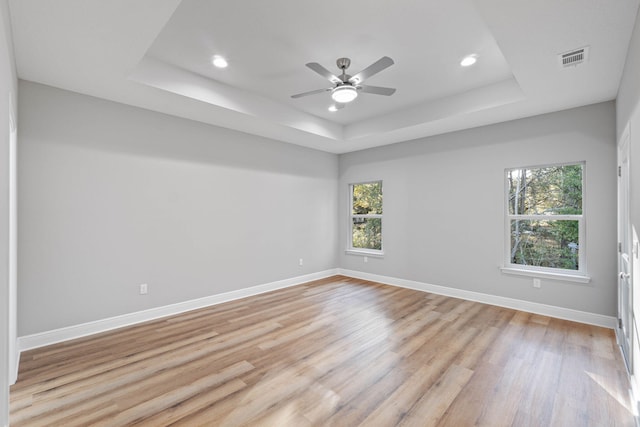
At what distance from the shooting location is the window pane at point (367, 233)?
5871 mm

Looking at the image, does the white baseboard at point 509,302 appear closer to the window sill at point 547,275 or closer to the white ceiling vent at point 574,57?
the window sill at point 547,275

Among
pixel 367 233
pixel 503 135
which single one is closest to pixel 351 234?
pixel 367 233

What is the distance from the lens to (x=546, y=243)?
13.1ft

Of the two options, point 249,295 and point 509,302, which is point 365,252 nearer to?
point 249,295

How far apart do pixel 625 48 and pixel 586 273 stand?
8.33ft

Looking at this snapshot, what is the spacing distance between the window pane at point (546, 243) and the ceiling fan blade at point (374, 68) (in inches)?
122

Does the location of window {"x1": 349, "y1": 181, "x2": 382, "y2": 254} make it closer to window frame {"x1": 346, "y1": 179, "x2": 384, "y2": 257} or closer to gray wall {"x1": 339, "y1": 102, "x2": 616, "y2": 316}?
window frame {"x1": 346, "y1": 179, "x2": 384, "y2": 257}

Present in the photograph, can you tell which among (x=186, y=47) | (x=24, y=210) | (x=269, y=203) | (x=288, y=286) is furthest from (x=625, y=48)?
(x=24, y=210)

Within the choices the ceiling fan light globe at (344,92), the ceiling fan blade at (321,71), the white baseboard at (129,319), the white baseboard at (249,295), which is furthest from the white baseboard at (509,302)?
the ceiling fan blade at (321,71)

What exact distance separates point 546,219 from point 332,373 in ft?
11.5

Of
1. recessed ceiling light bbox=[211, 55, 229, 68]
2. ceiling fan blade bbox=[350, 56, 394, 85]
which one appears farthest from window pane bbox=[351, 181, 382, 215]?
recessed ceiling light bbox=[211, 55, 229, 68]

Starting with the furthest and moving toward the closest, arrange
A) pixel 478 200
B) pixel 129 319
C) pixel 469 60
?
pixel 478 200, pixel 129 319, pixel 469 60

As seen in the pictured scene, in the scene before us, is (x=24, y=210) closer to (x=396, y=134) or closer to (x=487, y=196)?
(x=396, y=134)

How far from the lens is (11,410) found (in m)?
1.99
